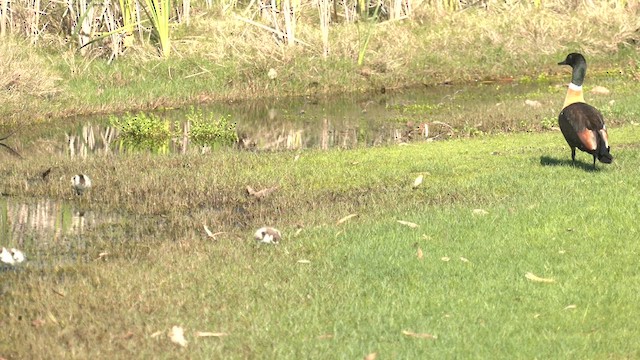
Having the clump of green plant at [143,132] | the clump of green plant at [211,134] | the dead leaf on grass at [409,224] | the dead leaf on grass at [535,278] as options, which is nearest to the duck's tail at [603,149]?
the dead leaf on grass at [409,224]

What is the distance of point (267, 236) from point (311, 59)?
54.2ft

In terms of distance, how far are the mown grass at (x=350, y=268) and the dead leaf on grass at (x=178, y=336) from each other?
0.16 ft

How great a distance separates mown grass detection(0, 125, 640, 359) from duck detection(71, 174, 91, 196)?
0.21m

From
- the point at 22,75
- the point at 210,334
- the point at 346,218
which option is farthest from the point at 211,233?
the point at 22,75

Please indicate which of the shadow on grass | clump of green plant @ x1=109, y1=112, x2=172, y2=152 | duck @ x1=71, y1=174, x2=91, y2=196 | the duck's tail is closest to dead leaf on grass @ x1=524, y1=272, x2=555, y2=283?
the duck's tail

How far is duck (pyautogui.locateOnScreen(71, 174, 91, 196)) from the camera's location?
13.7 metres

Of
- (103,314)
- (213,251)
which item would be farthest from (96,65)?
(103,314)

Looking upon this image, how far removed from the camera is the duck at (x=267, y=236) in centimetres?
1044

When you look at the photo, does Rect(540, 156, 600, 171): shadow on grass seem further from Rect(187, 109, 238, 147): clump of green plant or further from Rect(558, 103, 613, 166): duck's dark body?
Rect(187, 109, 238, 147): clump of green plant

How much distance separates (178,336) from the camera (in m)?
7.77

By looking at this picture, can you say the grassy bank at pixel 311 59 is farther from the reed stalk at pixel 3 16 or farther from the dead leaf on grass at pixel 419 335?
the dead leaf on grass at pixel 419 335

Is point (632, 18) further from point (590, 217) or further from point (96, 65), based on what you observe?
point (590, 217)

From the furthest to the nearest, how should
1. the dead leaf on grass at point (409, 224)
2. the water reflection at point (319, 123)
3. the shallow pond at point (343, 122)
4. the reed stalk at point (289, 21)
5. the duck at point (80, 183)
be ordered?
1. the reed stalk at point (289, 21)
2. the water reflection at point (319, 123)
3. the shallow pond at point (343, 122)
4. the duck at point (80, 183)
5. the dead leaf on grass at point (409, 224)

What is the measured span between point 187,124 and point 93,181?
285 inches
